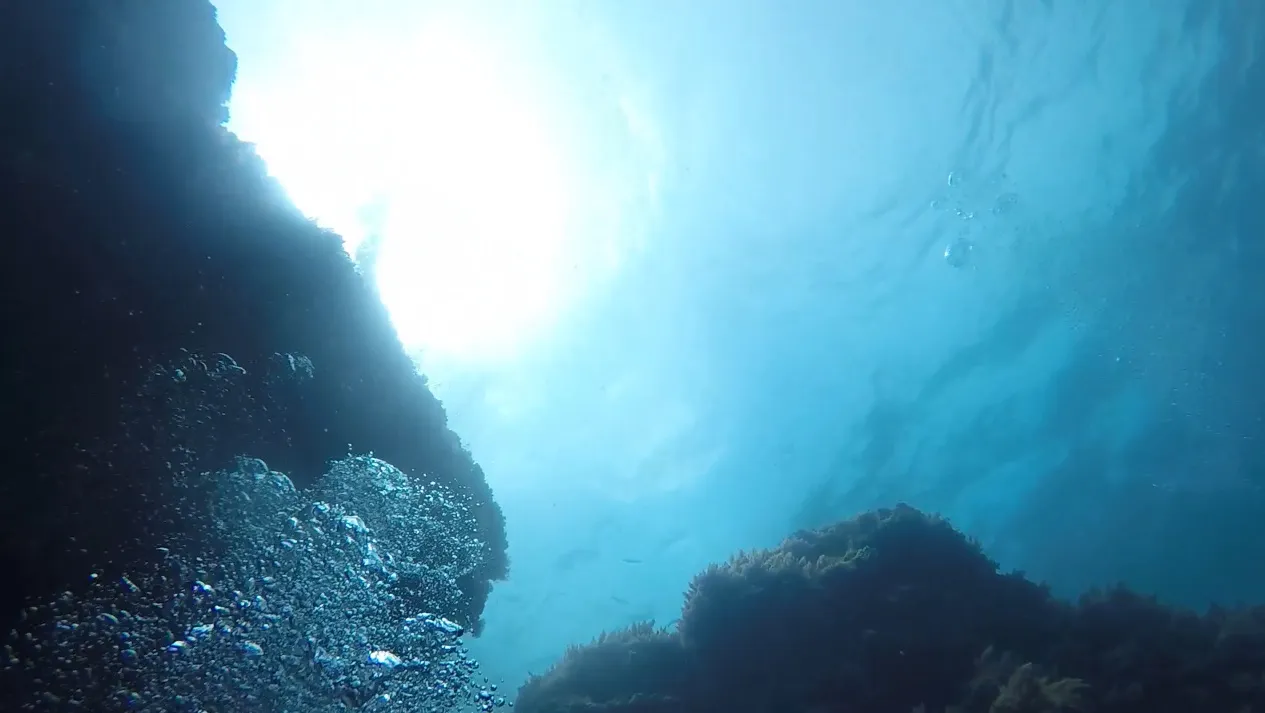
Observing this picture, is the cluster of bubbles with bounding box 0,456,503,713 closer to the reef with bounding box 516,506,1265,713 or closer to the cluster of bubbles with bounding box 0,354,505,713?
the cluster of bubbles with bounding box 0,354,505,713

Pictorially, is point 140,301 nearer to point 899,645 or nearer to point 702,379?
point 899,645

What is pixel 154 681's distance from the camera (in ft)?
27.2

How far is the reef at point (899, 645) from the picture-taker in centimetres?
768

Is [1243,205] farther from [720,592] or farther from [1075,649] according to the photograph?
[720,592]

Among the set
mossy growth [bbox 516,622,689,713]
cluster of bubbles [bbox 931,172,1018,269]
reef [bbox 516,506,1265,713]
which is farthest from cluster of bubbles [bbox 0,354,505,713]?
cluster of bubbles [bbox 931,172,1018,269]

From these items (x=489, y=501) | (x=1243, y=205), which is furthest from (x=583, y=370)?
(x=1243, y=205)

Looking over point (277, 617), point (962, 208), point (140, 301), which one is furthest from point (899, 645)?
point (962, 208)

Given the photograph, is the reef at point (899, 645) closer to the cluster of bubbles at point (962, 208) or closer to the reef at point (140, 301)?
the reef at point (140, 301)

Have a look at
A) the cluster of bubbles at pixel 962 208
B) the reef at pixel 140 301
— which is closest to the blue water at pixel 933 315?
the cluster of bubbles at pixel 962 208

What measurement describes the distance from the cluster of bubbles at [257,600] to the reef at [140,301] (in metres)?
0.11

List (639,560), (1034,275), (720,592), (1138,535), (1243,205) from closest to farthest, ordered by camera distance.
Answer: (720,592) < (1243,205) < (1034,275) < (1138,535) < (639,560)

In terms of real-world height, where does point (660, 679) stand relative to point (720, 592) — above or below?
below

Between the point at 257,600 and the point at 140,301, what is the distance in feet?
15.2

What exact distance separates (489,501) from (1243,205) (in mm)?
23559
